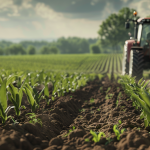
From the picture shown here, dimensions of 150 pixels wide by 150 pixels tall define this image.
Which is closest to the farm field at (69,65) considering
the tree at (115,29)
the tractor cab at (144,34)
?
the tractor cab at (144,34)

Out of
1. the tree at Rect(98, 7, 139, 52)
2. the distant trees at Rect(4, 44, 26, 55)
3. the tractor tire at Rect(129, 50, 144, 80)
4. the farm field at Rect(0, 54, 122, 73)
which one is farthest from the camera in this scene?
the distant trees at Rect(4, 44, 26, 55)

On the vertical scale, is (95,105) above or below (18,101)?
below

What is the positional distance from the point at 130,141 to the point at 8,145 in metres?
1.27

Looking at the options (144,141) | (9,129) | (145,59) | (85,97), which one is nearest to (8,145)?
(9,129)

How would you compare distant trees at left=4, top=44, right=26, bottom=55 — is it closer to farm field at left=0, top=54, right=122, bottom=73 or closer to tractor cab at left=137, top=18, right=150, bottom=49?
farm field at left=0, top=54, right=122, bottom=73

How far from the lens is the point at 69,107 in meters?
3.97

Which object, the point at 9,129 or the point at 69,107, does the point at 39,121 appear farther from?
the point at 69,107

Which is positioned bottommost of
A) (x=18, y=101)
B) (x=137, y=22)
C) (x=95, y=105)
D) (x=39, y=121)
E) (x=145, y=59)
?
(x=95, y=105)

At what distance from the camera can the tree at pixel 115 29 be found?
152 ft

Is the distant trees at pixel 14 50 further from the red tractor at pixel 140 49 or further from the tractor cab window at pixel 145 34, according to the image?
the tractor cab window at pixel 145 34

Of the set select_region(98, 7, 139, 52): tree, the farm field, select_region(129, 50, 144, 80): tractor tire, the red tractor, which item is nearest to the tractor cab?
the red tractor

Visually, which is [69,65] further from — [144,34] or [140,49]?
[140,49]

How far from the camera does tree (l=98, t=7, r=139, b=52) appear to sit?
46469 millimetres

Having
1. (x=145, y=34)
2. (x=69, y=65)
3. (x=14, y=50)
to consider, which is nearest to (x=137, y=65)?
(x=145, y=34)
